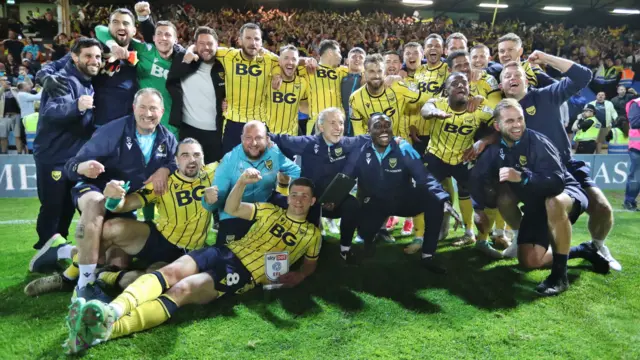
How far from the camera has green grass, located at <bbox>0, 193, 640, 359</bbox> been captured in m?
2.72

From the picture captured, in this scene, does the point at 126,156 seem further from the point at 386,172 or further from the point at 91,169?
the point at 386,172

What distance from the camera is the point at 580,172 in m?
4.40

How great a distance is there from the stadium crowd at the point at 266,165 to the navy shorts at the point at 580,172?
0.02 metres

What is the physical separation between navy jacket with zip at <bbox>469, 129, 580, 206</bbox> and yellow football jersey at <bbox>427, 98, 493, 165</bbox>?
0.48m

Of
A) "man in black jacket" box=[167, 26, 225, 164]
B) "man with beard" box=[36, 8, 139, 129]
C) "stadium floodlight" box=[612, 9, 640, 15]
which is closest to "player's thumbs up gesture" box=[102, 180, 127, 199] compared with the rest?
"man with beard" box=[36, 8, 139, 129]

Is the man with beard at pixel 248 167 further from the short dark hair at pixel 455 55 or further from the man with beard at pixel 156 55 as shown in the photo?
the short dark hair at pixel 455 55

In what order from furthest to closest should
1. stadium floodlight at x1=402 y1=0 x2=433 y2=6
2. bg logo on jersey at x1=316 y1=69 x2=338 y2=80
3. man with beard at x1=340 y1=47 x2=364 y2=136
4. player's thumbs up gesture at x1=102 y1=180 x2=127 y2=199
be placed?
stadium floodlight at x1=402 y1=0 x2=433 y2=6 < man with beard at x1=340 y1=47 x2=364 y2=136 < bg logo on jersey at x1=316 y1=69 x2=338 y2=80 < player's thumbs up gesture at x1=102 y1=180 x2=127 y2=199

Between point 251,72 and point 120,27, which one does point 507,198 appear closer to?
point 251,72

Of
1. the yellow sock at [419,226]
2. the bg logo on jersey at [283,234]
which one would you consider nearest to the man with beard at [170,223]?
the bg logo on jersey at [283,234]

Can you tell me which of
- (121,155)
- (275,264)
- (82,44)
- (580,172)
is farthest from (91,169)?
(580,172)

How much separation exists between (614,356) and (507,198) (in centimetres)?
185

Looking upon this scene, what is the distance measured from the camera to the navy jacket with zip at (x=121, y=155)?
11.7ft

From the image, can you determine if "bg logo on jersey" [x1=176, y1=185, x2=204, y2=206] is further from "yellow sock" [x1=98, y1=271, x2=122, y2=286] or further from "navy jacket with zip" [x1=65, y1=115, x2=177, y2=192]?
"yellow sock" [x1=98, y1=271, x2=122, y2=286]

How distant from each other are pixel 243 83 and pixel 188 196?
1.78m
